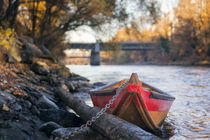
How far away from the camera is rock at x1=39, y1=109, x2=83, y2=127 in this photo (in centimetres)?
556

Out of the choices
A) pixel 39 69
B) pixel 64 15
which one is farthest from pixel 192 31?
pixel 39 69

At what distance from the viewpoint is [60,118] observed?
5.62 meters

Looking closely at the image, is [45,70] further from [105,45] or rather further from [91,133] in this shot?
[91,133]

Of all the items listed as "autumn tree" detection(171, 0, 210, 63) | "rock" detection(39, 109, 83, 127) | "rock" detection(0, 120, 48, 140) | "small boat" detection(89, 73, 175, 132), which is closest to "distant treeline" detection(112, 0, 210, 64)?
"autumn tree" detection(171, 0, 210, 63)

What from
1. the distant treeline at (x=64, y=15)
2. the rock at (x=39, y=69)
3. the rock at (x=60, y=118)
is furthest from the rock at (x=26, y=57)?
the rock at (x=60, y=118)

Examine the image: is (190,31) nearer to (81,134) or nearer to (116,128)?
(81,134)

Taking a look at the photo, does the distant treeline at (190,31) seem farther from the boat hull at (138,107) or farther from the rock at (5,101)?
the rock at (5,101)

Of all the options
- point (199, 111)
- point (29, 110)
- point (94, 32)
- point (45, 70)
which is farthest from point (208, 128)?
point (94, 32)

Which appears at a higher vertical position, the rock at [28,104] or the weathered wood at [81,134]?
the rock at [28,104]

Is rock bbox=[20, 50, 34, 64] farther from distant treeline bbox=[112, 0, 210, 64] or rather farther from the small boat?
distant treeline bbox=[112, 0, 210, 64]

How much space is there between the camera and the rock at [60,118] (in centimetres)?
556

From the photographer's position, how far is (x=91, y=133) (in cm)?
474

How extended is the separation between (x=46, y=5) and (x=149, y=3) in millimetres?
7443

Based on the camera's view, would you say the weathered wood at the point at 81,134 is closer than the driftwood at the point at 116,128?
No
